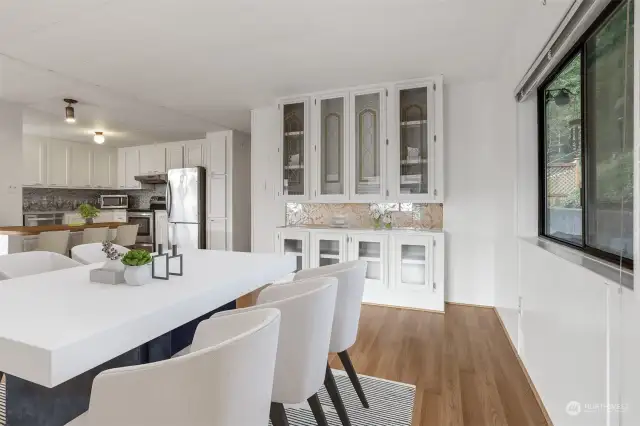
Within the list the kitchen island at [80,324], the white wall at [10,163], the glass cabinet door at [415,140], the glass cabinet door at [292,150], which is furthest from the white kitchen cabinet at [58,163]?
the glass cabinet door at [415,140]

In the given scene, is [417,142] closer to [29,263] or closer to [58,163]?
[29,263]

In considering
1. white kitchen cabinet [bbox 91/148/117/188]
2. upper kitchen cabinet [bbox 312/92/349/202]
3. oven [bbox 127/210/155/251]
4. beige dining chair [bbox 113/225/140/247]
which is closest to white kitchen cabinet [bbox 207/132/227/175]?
beige dining chair [bbox 113/225/140/247]

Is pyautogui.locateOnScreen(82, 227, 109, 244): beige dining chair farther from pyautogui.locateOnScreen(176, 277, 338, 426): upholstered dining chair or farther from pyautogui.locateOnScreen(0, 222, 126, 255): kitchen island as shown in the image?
pyautogui.locateOnScreen(176, 277, 338, 426): upholstered dining chair

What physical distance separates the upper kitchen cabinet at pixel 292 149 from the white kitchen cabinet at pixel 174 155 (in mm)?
3084

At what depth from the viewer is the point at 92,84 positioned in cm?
365

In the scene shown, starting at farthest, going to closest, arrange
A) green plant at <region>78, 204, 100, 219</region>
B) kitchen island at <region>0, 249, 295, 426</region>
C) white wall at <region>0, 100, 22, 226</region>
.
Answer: green plant at <region>78, 204, 100, 219</region>
white wall at <region>0, 100, 22, 226</region>
kitchen island at <region>0, 249, 295, 426</region>

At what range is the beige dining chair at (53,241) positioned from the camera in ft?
12.1

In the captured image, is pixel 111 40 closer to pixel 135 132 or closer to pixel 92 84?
pixel 92 84

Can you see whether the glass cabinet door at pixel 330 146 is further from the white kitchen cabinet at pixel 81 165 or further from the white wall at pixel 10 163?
the white kitchen cabinet at pixel 81 165

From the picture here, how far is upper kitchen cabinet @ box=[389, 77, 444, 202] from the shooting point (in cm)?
350

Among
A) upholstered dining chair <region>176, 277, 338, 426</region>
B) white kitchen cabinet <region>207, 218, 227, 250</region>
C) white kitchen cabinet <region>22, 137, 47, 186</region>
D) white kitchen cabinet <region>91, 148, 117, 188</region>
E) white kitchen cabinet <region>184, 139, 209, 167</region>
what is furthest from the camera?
white kitchen cabinet <region>91, 148, 117, 188</region>

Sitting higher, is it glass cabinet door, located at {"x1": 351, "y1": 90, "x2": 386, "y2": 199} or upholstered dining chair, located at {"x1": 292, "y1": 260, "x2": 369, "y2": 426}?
glass cabinet door, located at {"x1": 351, "y1": 90, "x2": 386, "y2": 199}

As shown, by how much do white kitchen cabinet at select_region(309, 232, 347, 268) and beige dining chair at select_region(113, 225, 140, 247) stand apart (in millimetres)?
2707

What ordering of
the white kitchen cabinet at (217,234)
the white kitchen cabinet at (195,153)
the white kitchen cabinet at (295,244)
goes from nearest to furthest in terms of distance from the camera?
the white kitchen cabinet at (295,244)
the white kitchen cabinet at (217,234)
the white kitchen cabinet at (195,153)
